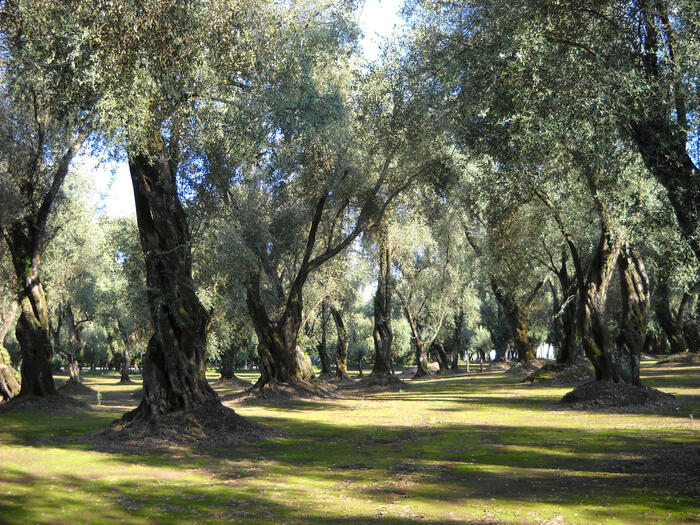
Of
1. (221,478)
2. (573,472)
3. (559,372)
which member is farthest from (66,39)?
(559,372)

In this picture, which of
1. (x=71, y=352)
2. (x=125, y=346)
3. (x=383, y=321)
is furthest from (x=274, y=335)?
(x=125, y=346)

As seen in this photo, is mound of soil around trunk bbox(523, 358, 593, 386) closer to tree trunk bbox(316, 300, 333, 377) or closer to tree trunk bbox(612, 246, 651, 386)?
tree trunk bbox(612, 246, 651, 386)

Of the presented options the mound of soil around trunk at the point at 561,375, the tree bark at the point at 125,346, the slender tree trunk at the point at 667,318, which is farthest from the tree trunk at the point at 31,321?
the slender tree trunk at the point at 667,318

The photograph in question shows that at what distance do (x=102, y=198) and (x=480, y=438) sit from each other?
112 feet

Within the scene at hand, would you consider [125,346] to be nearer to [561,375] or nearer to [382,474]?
[561,375]

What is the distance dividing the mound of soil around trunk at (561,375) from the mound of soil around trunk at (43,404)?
24.1 m

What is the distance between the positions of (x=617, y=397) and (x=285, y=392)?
14.6 meters

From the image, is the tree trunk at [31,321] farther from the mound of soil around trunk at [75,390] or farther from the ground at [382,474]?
the mound of soil around trunk at [75,390]

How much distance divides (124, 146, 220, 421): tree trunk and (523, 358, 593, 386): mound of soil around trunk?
75.8ft

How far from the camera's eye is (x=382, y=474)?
11039 mm

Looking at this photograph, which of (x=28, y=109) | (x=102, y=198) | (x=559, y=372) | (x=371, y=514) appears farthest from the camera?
(x=102, y=198)

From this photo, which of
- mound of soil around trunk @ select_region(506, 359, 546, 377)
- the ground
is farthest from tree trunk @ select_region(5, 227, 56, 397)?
mound of soil around trunk @ select_region(506, 359, 546, 377)

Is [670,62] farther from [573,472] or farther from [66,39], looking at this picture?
[66,39]

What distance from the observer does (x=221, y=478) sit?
1084cm
